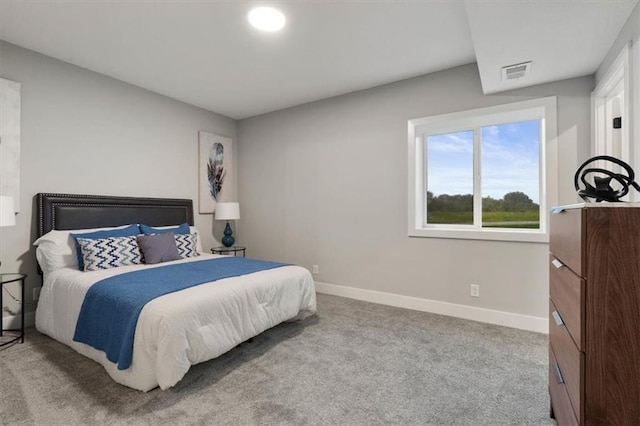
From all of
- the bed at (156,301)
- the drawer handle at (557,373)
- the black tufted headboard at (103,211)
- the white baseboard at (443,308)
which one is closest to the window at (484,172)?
the white baseboard at (443,308)

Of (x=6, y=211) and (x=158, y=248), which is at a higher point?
(x=6, y=211)

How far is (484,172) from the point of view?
327 cm

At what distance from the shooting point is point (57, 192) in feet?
10.2

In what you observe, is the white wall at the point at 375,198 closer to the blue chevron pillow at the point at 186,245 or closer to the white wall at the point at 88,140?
the white wall at the point at 88,140

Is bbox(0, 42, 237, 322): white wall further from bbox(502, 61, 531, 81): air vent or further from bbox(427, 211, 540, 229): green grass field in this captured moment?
bbox(502, 61, 531, 81): air vent

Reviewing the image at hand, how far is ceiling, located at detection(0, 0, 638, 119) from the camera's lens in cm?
199

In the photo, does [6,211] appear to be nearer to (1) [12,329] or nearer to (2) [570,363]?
(1) [12,329]

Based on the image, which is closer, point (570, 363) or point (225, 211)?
point (570, 363)

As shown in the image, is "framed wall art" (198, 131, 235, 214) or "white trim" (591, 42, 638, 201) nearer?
"white trim" (591, 42, 638, 201)

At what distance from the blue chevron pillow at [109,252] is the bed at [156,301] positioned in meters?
0.09

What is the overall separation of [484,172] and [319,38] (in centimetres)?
214

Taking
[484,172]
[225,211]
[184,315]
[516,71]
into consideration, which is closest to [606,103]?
[516,71]

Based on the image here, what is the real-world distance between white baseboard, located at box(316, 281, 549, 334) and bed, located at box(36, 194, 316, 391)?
99 centimetres

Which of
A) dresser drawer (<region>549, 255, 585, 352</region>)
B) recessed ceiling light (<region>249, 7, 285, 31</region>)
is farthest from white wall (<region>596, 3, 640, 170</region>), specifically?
recessed ceiling light (<region>249, 7, 285, 31</region>)
